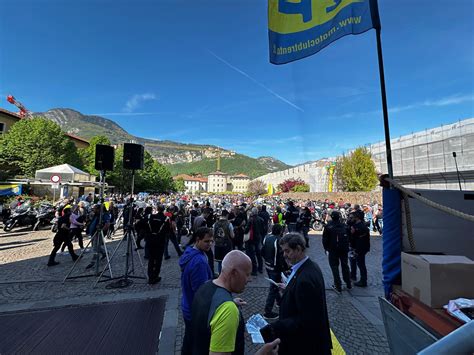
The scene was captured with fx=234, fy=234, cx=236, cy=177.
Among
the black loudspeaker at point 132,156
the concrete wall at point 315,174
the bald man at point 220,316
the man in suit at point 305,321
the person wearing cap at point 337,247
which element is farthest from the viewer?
the concrete wall at point 315,174

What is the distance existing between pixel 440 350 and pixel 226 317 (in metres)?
1.06

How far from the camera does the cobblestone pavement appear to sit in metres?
3.86

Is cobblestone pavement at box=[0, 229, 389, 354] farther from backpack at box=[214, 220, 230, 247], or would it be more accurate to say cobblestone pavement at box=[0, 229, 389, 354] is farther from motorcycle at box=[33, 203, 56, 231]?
motorcycle at box=[33, 203, 56, 231]

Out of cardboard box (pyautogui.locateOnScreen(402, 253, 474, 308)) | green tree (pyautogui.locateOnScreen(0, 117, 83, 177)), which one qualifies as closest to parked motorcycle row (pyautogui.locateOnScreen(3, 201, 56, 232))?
cardboard box (pyautogui.locateOnScreen(402, 253, 474, 308))

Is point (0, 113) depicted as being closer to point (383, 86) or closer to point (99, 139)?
point (99, 139)

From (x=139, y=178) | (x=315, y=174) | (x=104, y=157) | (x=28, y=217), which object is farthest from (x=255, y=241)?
(x=315, y=174)

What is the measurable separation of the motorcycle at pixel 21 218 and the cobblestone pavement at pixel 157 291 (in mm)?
4523

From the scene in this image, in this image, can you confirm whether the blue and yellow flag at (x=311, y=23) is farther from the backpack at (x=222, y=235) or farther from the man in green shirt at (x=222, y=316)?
the backpack at (x=222, y=235)

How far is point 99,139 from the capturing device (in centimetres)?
5025

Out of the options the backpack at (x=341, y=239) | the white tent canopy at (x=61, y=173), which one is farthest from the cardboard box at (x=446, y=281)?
the white tent canopy at (x=61, y=173)

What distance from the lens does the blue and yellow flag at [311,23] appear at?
9.21 feet

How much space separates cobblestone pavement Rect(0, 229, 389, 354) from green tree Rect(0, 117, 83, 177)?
2680 centimetres

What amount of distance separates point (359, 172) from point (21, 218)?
140 ft

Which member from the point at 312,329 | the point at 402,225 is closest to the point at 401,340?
the point at 312,329
